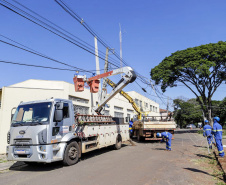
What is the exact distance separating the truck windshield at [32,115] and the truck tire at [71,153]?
140cm

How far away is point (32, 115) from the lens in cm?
730

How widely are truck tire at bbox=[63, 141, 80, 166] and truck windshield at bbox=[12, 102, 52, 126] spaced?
4.59 ft

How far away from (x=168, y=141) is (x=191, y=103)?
6158cm

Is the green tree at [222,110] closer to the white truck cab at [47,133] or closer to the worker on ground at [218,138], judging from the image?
the worker on ground at [218,138]

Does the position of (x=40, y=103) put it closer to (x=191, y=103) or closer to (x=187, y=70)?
(x=187, y=70)

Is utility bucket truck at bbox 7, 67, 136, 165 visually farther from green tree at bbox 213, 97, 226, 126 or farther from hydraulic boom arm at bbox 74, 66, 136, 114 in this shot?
green tree at bbox 213, 97, 226, 126

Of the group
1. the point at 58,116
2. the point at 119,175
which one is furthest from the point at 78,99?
the point at 119,175

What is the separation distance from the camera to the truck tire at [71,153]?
7253 mm

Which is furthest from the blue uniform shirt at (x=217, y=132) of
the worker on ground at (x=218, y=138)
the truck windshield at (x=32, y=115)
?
the truck windshield at (x=32, y=115)

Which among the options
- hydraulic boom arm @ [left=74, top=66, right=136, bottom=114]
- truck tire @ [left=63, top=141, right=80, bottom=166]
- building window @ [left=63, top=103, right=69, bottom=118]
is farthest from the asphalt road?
hydraulic boom arm @ [left=74, top=66, right=136, bottom=114]

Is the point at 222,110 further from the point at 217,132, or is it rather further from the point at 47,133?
the point at 47,133

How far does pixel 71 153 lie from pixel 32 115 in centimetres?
208

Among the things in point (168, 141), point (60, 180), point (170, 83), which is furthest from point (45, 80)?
point (170, 83)

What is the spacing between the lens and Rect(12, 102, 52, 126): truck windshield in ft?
23.0
